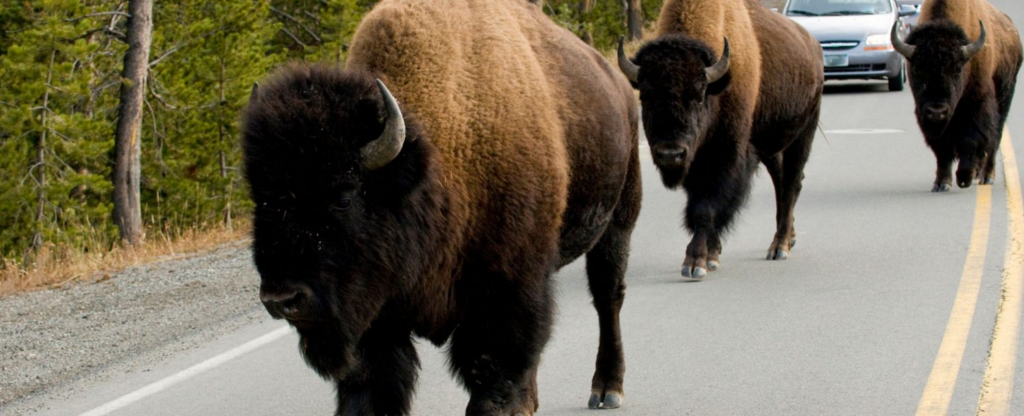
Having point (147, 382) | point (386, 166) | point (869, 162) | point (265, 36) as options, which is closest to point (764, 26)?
point (869, 162)

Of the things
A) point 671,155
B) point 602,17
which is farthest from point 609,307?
point 602,17

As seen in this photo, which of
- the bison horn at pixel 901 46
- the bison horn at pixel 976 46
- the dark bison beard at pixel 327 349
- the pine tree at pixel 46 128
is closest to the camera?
the dark bison beard at pixel 327 349

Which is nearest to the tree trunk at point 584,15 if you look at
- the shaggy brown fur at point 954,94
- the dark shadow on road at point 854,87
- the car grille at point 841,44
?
the dark shadow on road at point 854,87

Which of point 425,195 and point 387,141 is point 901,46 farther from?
point 387,141

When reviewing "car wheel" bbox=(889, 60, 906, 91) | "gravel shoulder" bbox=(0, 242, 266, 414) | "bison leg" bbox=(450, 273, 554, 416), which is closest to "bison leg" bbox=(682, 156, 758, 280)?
"gravel shoulder" bbox=(0, 242, 266, 414)

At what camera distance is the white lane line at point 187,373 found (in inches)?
243

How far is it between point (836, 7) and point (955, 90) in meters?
11.0

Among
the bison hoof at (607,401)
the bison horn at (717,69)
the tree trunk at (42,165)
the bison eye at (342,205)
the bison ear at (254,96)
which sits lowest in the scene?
the tree trunk at (42,165)

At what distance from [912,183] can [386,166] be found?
10.1 m

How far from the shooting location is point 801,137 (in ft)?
35.8

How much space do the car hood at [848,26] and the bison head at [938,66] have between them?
933 cm

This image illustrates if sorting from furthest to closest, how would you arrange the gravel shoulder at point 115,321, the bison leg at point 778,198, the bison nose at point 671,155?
the bison leg at point 778,198, the bison nose at point 671,155, the gravel shoulder at point 115,321

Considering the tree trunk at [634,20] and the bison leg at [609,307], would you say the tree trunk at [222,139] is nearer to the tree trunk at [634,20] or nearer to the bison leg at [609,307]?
the tree trunk at [634,20]

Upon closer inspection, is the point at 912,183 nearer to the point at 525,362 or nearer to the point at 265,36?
the point at 525,362
